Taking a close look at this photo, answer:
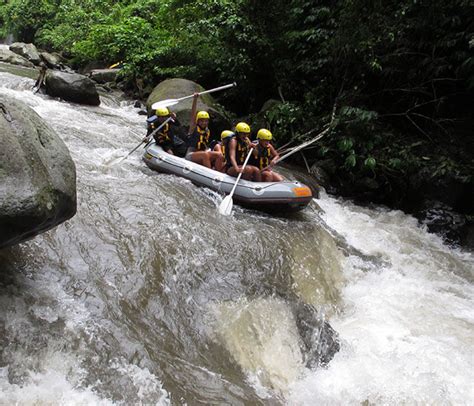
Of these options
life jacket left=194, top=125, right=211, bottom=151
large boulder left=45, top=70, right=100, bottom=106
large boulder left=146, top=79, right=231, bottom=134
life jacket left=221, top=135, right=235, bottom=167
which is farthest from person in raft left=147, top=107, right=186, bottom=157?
large boulder left=45, top=70, right=100, bottom=106

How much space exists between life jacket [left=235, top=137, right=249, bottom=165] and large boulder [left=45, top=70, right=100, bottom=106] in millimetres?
5567

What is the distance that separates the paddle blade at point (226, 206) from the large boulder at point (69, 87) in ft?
20.5

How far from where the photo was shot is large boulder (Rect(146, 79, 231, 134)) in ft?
29.6

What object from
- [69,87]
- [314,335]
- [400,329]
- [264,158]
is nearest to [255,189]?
[264,158]

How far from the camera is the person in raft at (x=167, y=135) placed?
7.27 meters

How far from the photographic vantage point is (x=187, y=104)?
9.14 metres

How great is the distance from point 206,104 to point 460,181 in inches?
209

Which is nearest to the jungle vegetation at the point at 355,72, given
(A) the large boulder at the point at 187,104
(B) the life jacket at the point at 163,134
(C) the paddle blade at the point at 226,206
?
(A) the large boulder at the point at 187,104

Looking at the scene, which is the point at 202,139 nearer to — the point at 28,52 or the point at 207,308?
the point at 207,308

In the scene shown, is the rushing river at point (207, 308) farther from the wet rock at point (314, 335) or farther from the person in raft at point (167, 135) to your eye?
the person in raft at point (167, 135)

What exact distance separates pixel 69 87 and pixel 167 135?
13.8 ft

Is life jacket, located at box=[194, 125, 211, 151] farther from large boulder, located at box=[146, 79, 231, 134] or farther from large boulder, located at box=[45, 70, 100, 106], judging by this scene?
large boulder, located at box=[45, 70, 100, 106]

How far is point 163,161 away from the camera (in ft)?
21.9

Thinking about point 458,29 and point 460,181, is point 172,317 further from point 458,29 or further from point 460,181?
point 458,29
